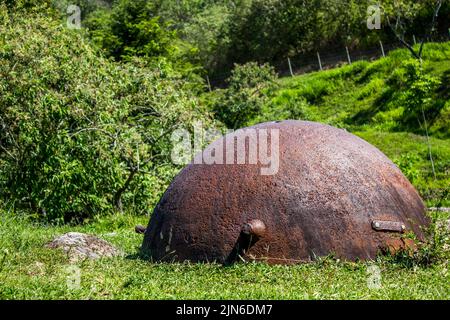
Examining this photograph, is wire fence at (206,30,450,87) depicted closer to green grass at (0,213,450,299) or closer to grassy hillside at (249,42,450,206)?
grassy hillside at (249,42,450,206)

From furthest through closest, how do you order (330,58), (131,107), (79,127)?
(330,58) < (131,107) < (79,127)

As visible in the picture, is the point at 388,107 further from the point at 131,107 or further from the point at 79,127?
the point at 79,127

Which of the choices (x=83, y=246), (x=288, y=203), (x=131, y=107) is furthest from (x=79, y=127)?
(x=288, y=203)

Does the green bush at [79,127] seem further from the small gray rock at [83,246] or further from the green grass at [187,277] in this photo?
the small gray rock at [83,246]

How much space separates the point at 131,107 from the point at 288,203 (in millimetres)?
9755

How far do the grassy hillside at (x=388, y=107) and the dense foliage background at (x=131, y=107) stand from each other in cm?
6

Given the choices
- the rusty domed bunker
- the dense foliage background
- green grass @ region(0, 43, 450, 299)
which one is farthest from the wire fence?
green grass @ region(0, 43, 450, 299)

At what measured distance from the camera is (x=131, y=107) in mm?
15180

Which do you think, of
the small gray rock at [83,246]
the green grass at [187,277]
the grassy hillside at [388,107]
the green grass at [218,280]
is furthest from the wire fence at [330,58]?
the green grass at [218,280]

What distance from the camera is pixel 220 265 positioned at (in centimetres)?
605

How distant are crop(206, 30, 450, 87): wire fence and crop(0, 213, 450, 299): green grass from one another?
83.4 ft

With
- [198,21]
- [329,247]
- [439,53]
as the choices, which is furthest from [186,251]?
[198,21]

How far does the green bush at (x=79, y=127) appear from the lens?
43.6ft

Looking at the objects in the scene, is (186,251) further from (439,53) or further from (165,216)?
(439,53)
